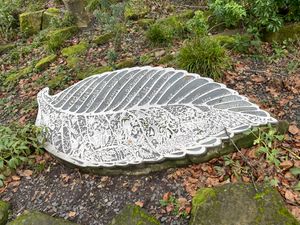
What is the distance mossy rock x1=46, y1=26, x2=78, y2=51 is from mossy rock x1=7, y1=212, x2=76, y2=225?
385 centimetres

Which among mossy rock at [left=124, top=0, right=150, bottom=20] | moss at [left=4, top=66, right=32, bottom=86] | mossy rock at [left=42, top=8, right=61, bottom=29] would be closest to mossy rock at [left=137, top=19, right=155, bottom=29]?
mossy rock at [left=124, top=0, right=150, bottom=20]

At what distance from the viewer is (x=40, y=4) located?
7965 millimetres

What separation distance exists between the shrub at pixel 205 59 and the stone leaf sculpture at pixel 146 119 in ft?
2.13

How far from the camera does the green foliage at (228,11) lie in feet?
15.5

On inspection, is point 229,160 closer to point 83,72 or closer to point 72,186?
point 72,186

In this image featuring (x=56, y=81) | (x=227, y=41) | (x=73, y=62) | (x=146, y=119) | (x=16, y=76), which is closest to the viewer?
(x=146, y=119)

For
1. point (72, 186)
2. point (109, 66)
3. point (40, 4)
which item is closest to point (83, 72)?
point (109, 66)

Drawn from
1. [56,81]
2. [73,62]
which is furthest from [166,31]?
[56,81]

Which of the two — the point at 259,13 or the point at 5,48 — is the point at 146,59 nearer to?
the point at 259,13

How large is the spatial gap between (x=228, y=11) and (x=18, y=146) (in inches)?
133

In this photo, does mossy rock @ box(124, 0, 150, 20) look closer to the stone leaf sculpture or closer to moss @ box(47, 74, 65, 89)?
moss @ box(47, 74, 65, 89)

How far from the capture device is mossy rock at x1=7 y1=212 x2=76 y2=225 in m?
3.01

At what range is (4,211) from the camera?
3.32 m

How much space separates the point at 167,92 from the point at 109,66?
1.92 meters
